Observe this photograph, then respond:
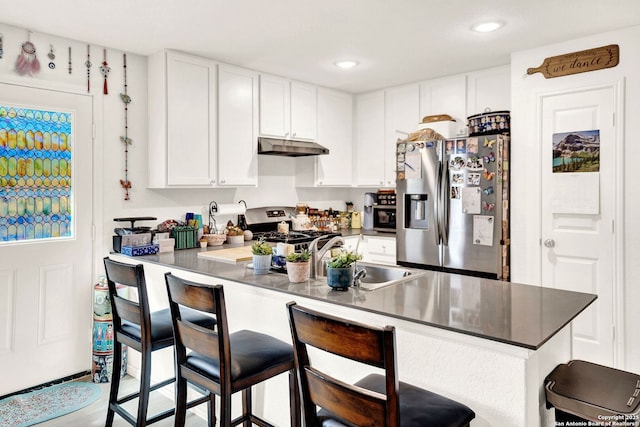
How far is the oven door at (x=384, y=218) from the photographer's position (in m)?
4.55

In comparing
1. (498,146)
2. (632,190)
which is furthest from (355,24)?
(632,190)

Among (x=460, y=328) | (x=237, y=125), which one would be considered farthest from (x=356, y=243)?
(x=460, y=328)

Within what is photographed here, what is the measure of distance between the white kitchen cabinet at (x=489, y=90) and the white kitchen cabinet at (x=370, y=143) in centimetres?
95

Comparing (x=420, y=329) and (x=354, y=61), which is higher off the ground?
(x=354, y=61)

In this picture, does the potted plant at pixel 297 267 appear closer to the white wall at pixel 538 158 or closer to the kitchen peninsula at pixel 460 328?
the kitchen peninsula at pixel 460 328

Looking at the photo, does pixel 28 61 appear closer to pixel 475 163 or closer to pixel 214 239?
pixel 214 239

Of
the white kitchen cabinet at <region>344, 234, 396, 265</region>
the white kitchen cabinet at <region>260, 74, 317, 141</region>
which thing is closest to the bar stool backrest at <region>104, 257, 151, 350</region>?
the white kitchen cabinet at <region>260, 74, 317, 141</region>

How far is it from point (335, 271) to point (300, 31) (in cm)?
177

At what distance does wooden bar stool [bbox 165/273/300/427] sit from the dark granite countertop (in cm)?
28

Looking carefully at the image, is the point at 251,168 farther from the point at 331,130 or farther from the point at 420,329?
the point at 420,329

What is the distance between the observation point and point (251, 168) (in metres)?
3.90

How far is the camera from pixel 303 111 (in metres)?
4.31

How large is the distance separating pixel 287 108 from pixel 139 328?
2.48m

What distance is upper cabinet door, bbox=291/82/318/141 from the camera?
4230 millimetres
